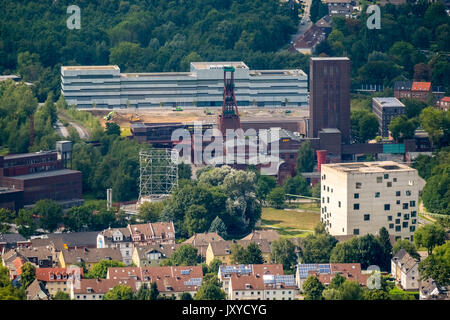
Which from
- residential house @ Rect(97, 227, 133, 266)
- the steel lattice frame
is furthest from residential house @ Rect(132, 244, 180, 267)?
the steel lattice frame

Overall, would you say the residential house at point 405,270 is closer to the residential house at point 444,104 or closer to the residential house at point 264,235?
the residential house at point 264,235

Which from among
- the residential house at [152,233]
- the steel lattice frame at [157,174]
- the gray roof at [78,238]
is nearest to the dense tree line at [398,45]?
the steel lattice frame at [157,174]

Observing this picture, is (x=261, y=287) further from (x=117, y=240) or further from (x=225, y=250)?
(x=117, y=240)

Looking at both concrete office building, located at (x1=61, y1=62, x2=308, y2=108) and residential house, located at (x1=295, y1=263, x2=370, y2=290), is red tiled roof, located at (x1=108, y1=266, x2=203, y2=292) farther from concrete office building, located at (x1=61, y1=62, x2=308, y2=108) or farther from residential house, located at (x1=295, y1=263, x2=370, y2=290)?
concrete office building, located at (x1=61, y1=62, x2=308, y2=108)
